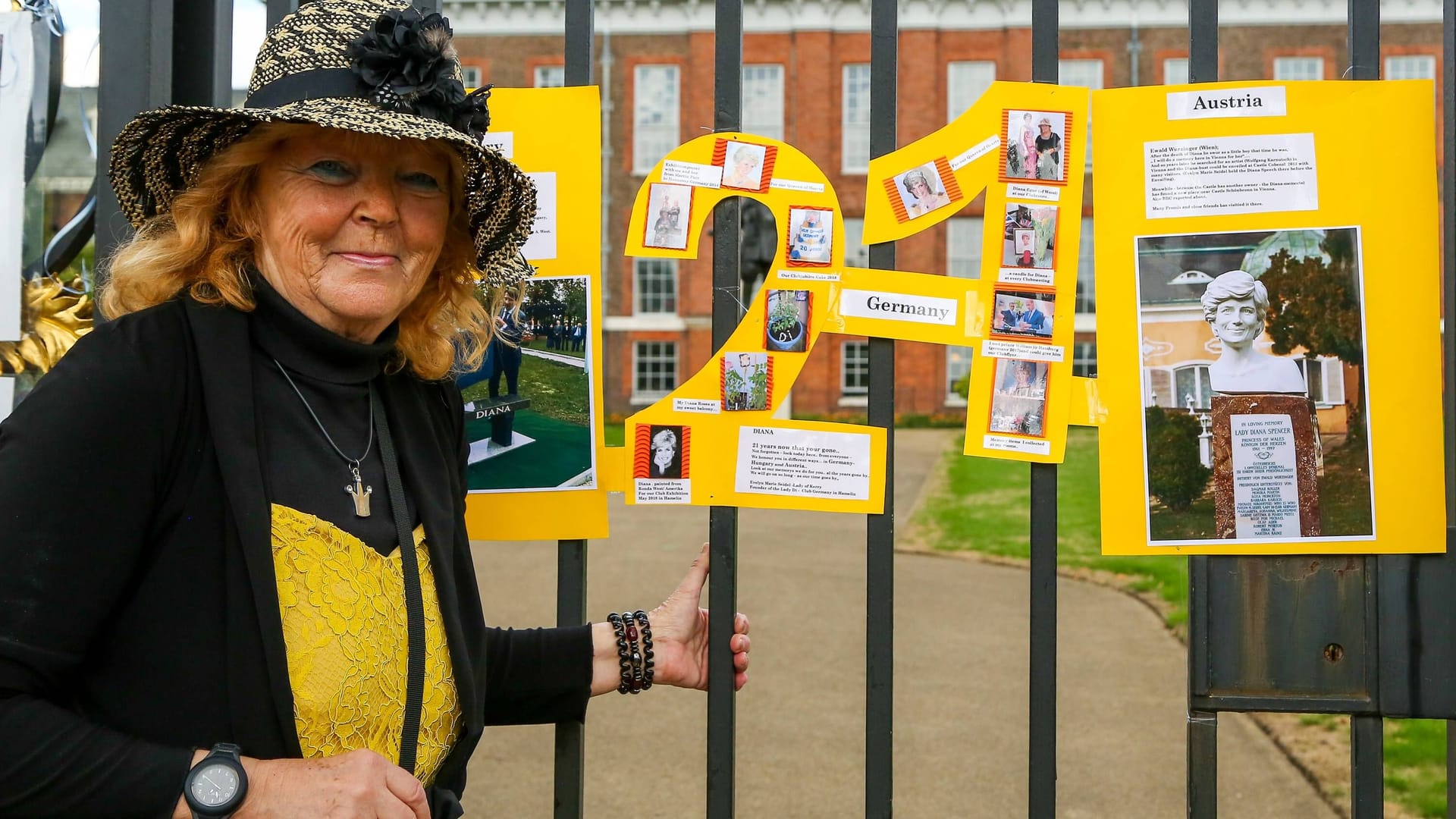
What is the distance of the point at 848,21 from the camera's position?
24078mm

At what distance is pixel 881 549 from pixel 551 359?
67cm

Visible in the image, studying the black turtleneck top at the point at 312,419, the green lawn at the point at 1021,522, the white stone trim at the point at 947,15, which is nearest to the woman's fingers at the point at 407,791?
the black turtleneck top at the point at 312,419

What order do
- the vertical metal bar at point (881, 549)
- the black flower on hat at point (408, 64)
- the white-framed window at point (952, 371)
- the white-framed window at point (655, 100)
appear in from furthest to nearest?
the white-framed window at point (655, 100) → the white-framed window at point (952, 371) → the vertical metal bar at point (881, 549) → the black flower on hat at point (408, 64)

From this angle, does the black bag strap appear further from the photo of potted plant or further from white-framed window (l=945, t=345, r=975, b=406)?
white-framed window (l=945, t=345, r=975, b=406)

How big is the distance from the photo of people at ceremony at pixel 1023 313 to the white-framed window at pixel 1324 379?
41 cm

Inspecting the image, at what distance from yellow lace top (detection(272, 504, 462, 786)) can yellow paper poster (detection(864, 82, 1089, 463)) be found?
977 millimetres

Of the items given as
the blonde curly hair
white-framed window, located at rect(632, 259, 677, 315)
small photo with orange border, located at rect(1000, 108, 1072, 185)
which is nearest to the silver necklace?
Answer: the blonde curly hair

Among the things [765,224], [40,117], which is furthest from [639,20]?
[40,117]

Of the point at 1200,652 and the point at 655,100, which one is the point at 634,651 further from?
the point at 655,100

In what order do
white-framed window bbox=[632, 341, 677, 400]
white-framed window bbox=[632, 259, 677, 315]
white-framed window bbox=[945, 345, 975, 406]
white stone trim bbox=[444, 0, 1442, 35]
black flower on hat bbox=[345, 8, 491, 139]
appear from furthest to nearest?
white-framed window bbox=[632, 259, 677, 315] → white-framed window bbox=[632, 341, 677, 400] → white-framed window bbox=[945, 345, 975, 406] → white stone trim bbox=[444, 0, 1442, 35] → black flower on hat bbox=[345, 8, 491, 139]

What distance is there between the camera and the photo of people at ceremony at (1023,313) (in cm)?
208

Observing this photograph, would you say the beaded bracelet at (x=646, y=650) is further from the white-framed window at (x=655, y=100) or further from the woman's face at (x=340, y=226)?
the white-framed window at (x=655, y=100)

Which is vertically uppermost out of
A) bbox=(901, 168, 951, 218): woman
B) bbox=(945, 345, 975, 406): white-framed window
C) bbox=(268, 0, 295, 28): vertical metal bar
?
bbox=(945, 345, 975, 406): white-framed window

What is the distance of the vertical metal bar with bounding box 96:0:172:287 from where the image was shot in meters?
2.21
